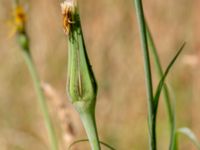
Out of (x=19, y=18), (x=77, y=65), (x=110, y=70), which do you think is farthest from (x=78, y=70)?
(x=110, y=70)

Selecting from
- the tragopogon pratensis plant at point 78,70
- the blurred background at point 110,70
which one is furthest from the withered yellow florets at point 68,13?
the blurred background at point 110,70

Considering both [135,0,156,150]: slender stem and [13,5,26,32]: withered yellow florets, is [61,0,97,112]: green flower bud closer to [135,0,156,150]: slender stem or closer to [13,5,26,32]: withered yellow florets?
[135,0,156,150]: slender stem

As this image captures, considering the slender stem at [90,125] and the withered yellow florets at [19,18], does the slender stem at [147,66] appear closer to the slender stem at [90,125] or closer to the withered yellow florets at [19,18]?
the slender stem at [90,125]

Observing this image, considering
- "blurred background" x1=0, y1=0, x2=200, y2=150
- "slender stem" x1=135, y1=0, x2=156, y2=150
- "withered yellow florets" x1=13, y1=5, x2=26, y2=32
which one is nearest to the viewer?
"slender stem" x1=135, y1=0, x2=156, y2=150

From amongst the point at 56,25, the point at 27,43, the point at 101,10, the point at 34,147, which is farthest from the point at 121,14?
the point at 27,43

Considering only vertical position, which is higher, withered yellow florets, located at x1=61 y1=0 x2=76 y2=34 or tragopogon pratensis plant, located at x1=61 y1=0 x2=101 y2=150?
withered yellow florets, located at x1=61 y1=0 x2=76 y2=34

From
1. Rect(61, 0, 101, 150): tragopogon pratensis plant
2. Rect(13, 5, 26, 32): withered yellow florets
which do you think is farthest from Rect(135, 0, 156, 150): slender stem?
Rect(13, 5, 26, 32): withered yellow florets

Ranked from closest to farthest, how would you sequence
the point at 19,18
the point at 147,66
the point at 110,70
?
1. the point at 147,66
2. the point at 19,18
3. the point at 110,70

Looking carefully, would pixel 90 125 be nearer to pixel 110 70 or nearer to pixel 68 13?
pixel 68 13
